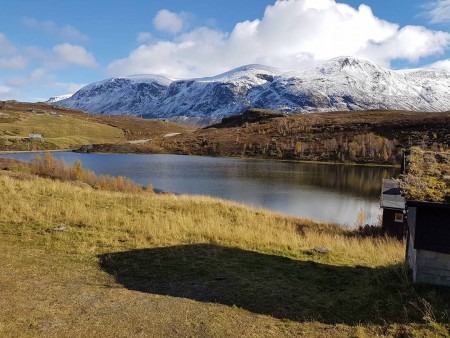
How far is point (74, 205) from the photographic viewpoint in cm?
2136

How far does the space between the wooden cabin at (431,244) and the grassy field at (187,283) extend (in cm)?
45

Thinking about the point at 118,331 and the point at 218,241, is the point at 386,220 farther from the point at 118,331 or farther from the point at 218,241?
the point at 118,331

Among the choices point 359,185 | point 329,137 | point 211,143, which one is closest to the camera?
point 359,185

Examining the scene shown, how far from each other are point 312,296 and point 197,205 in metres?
16.5

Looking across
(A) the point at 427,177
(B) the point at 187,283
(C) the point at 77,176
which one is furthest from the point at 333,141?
(B) the point at 187,283

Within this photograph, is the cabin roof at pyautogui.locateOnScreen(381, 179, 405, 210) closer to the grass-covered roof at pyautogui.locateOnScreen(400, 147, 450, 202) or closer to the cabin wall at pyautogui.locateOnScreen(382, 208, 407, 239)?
the cabin wall at pyautogui.locateOnScreen(382, 208, 407, 239)

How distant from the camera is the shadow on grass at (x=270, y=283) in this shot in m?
10.8

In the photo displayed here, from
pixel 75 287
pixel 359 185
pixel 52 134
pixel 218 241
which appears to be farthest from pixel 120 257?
pixel 52 134

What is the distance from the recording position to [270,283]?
12.9 metres

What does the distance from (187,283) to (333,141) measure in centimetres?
15169

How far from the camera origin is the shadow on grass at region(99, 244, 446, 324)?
10844 mm

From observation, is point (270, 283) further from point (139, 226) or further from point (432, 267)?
point (139, 226)

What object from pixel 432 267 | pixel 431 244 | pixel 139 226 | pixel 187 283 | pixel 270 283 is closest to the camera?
pixel 431 244

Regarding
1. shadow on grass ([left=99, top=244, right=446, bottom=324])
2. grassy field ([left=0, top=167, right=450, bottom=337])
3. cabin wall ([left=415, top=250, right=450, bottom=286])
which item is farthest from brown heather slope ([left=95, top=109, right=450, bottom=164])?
cabin wall ([left=415, top=250, right=450, bottom=286])
